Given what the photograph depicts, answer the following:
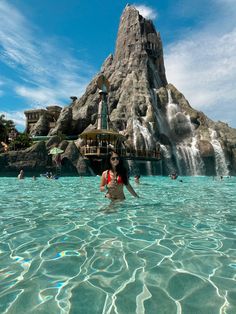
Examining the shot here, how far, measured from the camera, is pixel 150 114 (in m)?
58.7

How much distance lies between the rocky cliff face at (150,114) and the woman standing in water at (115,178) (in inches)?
1639

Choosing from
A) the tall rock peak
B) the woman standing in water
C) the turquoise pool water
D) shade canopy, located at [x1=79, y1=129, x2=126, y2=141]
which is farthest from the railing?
the tall rock peak

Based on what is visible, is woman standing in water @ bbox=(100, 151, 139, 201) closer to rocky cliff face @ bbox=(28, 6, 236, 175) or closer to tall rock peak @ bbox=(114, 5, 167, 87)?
rocky cliff face @ bbox=(28, 6, 236, 175)

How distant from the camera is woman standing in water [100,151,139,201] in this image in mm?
7641

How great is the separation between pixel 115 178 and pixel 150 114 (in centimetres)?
5220

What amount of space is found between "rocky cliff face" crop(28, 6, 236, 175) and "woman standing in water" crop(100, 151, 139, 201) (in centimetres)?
4164

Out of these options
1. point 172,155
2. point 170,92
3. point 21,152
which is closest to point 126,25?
point 170,92

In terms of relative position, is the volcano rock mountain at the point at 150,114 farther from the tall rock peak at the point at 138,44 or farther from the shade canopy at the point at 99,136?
the shade canopy at the point at 99,136

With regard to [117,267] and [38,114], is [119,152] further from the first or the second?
[38,114]

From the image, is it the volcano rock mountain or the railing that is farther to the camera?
the volcano rock mountain

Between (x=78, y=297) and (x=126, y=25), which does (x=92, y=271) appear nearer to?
(x=78, y=297)

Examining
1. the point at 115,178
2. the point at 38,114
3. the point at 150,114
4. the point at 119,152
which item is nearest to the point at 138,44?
the point at 150,114

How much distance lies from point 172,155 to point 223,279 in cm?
5026

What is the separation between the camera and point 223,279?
3.39 m
